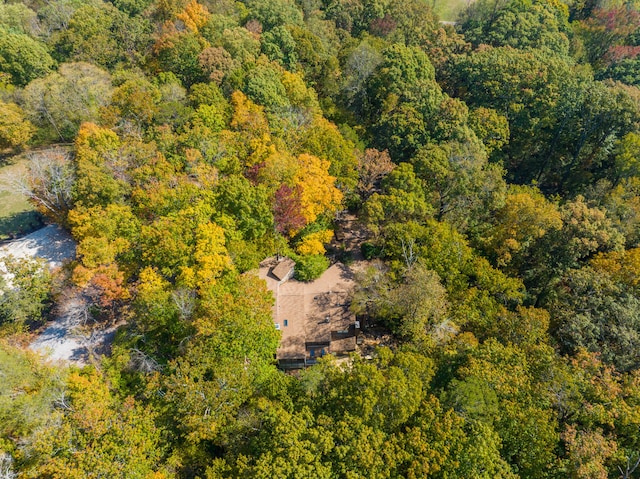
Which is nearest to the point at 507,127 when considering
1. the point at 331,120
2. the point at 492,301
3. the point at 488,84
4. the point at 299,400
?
the point at 488,84

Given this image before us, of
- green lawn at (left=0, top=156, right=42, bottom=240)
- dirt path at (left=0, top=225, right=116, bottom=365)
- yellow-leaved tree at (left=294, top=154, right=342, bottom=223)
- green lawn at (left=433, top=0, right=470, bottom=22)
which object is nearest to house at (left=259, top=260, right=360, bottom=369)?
yellow-leaved tree at (left=294, top=154, right=342, bottom=223)

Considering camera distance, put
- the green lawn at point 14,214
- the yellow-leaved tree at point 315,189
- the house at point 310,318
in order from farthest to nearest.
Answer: the green lawn at point 14,214 → the yellow-leaved tree at point 315,189 → the house at point 310,318

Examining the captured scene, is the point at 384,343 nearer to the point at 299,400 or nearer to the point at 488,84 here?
the point at 299,400

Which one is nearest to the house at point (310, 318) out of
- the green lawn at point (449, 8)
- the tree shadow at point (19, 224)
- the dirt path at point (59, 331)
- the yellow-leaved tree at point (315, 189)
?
the yellow-leaved tree at point (315, 189)

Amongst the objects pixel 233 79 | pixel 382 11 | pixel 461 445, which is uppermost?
pixel 382 11

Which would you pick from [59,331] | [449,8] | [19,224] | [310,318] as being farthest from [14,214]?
[449,8]

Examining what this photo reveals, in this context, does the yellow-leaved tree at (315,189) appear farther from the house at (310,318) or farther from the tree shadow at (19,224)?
the tree shadow at (19,224)

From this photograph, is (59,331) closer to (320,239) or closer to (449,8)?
(320,239)
